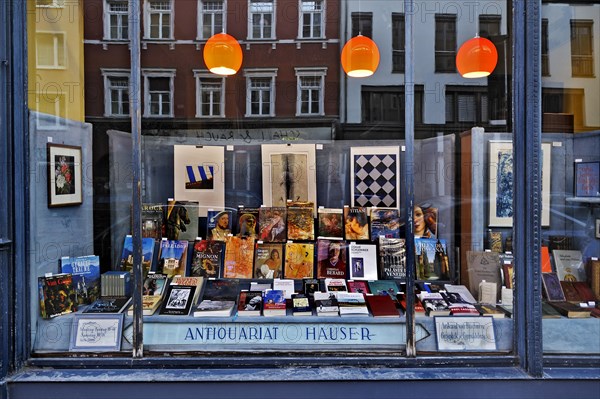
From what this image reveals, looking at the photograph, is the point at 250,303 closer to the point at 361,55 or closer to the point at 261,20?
the point at 361,55

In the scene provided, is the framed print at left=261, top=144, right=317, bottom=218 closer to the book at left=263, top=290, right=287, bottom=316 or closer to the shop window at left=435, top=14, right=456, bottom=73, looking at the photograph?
the book at left=263, top=290, right=287, bottom=316

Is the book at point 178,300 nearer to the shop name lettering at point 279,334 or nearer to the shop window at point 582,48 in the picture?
the shop name lettering at point 279,334

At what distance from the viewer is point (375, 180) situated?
5.29 m

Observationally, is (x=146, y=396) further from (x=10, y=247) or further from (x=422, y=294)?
(x=422, y=294)

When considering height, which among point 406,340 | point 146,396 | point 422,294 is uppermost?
point 422,294

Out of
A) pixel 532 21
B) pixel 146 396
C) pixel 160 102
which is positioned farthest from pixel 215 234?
pixel 532 21

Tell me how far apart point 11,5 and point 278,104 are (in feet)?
9.60

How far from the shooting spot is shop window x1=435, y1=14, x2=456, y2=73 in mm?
4707

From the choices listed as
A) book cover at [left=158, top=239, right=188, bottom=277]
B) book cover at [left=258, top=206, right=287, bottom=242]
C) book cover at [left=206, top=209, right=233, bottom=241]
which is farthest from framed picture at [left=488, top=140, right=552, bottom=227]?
book cover at [left=158, top=239, right=188, bottom=277]

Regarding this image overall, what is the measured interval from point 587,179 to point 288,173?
124 inches

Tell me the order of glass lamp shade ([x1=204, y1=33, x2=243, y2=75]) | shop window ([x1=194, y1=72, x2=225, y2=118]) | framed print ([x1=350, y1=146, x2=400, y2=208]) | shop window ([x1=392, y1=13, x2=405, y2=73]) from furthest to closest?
shop window ([x1=194, y1=72, x2=225, y2=118]), framed print ([x1=350, y1=146, x2=400, y2=208]), glass lamp shade ([x1=204, y1=33, x2=243, y2=75]), shop window ([x1=392, y1=13, x2=405, y2=73])

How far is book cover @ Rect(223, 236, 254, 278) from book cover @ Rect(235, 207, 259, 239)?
0.08m

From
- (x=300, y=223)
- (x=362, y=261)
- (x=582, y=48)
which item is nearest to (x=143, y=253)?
(x=300, y=223)

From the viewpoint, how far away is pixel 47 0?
4.03m
